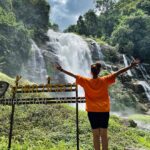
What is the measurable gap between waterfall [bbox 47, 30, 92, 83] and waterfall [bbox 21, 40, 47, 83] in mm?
2762

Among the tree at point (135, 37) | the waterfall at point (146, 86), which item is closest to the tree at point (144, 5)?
the tree at point (135, 37)

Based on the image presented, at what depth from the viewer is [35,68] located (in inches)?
1442

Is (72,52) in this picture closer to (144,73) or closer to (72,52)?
(72,52)

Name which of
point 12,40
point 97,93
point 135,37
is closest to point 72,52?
point 12,40

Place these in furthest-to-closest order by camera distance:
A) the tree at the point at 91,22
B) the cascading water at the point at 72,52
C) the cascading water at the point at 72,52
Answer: the tree at the point at 91,22 → the cascading water at the point at 72,52 → the cascading water at the point at 72,52

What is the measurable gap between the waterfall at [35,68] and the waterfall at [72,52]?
2762mm

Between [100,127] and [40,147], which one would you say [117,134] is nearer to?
[40,147]

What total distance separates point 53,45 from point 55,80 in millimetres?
6985

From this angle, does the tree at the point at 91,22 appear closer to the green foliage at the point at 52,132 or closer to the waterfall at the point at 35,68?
the waterfall at the point at 35,68

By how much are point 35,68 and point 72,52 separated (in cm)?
859

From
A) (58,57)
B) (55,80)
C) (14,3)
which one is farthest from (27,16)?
(55,80)

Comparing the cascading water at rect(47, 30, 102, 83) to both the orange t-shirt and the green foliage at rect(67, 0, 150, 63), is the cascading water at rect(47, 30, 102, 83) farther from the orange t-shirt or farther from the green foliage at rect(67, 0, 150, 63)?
the orange t-shirt

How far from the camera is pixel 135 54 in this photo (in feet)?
183

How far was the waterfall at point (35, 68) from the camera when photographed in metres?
35.4
